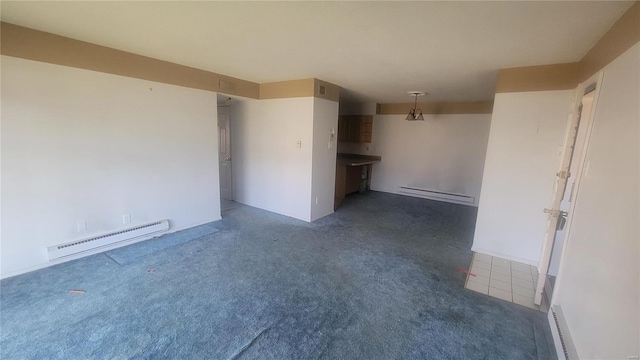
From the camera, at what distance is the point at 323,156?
4.39 metres

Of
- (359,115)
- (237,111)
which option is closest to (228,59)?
(237,111)

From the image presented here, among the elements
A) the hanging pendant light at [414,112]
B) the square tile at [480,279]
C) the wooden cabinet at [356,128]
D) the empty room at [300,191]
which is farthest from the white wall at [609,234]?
the wooden cabinet at [356,128]

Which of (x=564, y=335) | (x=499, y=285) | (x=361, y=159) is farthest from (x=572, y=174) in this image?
→ (x=361, y=159)

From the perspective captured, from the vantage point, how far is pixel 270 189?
15.7 ft

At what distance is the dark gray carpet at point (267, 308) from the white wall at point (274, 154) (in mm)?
1202

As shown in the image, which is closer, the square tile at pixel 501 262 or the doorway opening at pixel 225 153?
the square tile at pixel 501 262

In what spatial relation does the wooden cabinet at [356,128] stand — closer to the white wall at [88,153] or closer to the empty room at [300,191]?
the empty room at [300,191]

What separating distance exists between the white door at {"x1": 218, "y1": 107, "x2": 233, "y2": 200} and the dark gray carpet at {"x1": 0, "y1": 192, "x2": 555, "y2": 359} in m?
2.21

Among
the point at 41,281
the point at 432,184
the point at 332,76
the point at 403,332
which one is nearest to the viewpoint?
the point at 403,332

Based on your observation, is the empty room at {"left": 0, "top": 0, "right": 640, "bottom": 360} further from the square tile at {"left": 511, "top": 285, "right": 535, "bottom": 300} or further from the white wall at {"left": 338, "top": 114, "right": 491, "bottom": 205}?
the white wall at {"left": 338, "top": 114, "right": 491, "bottom": 205}

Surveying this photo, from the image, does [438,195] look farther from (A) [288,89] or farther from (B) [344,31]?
(B) [344,31]

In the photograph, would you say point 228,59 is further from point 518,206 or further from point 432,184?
point 432,184

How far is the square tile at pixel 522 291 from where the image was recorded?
99.0 inches

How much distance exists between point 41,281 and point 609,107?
16.0ft
